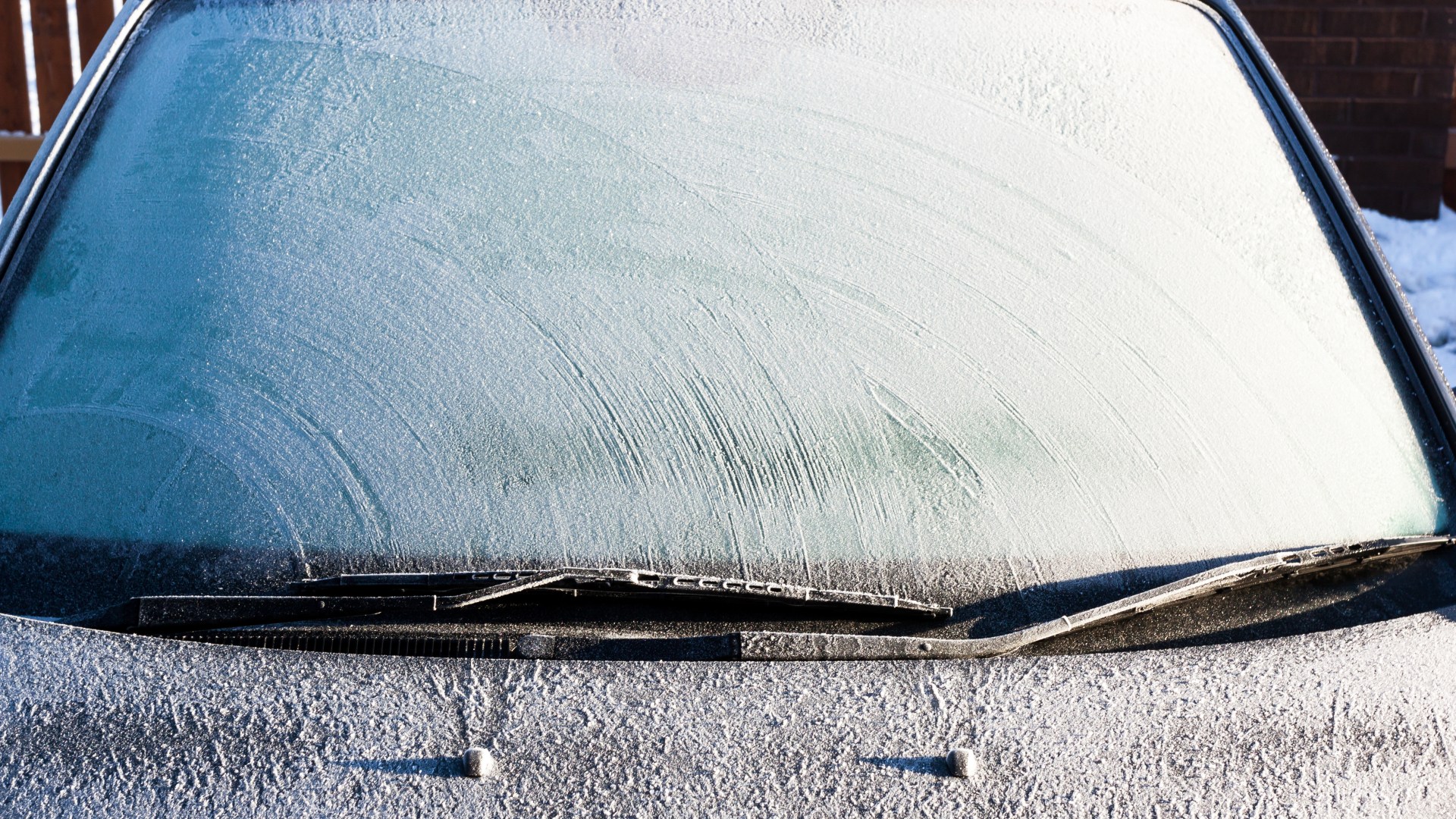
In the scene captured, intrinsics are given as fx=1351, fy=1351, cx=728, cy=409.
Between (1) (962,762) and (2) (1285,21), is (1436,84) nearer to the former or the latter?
(2) (1285,21)

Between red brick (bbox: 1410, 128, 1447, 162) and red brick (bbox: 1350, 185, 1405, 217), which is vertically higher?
red brick (bbox: 1410, 128, 1447, 162)

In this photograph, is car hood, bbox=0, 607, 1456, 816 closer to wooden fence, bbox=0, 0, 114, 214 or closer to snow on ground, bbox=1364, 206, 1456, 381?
snow on ground, bbox=1364, 206, 1456, 381

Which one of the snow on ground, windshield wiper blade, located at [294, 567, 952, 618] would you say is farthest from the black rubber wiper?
the snow on ground

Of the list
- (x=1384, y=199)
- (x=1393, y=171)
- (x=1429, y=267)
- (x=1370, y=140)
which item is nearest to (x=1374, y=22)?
(x=1370, y=140)

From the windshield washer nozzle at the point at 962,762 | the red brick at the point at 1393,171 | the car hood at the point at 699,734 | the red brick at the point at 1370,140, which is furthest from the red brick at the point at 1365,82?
the windshield washer nozzle at the point at 962,762

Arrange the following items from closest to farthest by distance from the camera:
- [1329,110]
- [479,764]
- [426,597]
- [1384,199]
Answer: [479,764] → [426,597] → [1329,110] → [1384,199]

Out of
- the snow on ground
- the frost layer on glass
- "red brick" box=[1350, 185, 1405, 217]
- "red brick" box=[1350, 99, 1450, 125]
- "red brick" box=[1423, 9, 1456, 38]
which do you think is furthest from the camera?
"red brick" box=[1350, 185, 1405, 217]

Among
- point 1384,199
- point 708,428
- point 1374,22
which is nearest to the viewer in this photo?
point 708,428

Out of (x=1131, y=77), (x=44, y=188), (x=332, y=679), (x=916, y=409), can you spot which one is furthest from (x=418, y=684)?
(x=1131, y=77)
